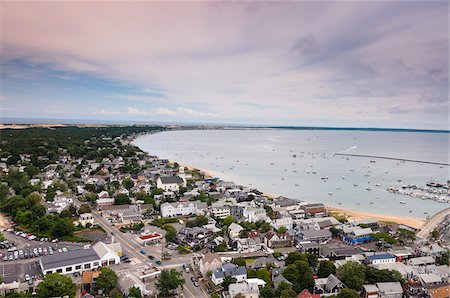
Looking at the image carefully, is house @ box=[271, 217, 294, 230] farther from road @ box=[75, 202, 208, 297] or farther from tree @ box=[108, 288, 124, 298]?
tree @ box=[108, 288, 124, 298]

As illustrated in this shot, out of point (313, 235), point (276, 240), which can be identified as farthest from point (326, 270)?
point (313, 235)

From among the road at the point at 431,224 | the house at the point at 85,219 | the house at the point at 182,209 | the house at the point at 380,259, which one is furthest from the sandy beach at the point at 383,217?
the house at the point at 85,219

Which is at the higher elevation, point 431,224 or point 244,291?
point 244,291

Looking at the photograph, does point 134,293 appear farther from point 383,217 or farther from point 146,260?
point 383,217

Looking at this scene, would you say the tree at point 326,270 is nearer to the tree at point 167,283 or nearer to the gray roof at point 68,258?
the tree at point 167,283

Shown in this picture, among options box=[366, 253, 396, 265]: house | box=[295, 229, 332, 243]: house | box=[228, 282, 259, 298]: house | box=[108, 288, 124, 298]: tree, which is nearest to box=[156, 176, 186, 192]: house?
box=[295, 229, 332, 243]: house
